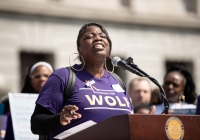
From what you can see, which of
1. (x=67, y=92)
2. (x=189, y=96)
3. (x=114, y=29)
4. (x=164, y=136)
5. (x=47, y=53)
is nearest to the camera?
(x=164, y=136)

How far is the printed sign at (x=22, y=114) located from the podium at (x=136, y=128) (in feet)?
7.38

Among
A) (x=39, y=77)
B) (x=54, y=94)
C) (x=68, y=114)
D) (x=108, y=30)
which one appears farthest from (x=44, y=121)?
(x=108, y=30)

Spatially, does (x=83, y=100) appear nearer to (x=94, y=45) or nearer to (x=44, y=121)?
(x=44, y=121)

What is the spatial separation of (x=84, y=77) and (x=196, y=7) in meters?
16.1

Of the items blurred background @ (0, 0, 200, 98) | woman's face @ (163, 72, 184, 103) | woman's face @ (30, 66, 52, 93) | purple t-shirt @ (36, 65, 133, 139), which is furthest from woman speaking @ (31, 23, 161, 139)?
blurred background @ (0, 0, 200, 98)

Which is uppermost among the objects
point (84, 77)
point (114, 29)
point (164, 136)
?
point (114, 29)

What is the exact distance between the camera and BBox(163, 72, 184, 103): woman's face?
888cm

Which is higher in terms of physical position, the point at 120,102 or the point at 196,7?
the point at 196,7

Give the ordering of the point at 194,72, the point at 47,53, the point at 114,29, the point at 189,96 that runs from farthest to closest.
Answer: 1. the point at 194,72
2. the point at 114,29
3. the point at 47,53
4. the point at 189,96

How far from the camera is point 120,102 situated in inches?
219

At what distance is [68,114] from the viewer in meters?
4.91

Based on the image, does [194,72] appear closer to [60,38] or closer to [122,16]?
[122,16]

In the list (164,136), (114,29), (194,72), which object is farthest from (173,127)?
(194,72)

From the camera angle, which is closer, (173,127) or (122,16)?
(173,127)
